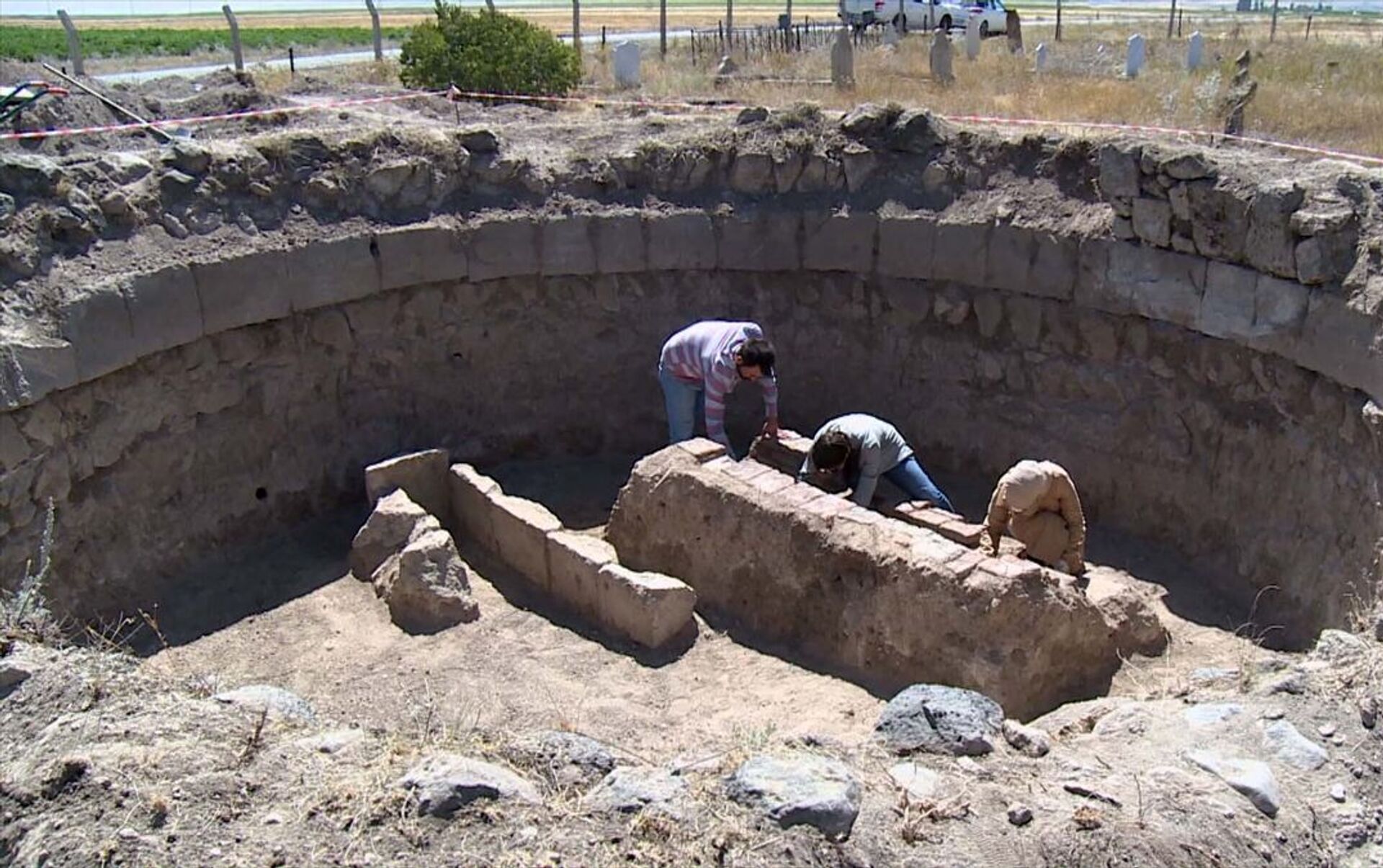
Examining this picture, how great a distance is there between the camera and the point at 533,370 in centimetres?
1041

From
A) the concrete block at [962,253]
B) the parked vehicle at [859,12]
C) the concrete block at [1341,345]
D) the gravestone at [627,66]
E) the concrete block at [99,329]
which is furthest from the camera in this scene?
the parked vehicle at [859,12]

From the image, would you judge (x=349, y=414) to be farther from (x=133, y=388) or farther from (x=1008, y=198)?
(x=1008, y=198)

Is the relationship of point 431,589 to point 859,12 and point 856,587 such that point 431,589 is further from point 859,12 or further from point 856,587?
point 859,12

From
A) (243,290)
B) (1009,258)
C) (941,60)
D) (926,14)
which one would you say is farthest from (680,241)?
(926,14)

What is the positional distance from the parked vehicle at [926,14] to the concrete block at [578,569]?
24.3 metres

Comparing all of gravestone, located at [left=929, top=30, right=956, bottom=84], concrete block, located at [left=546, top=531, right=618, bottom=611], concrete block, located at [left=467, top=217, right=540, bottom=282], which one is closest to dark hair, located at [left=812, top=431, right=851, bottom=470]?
concrete block, located at [left=546, top=531, right=618, bottom=611]

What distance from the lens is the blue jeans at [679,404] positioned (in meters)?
9.14

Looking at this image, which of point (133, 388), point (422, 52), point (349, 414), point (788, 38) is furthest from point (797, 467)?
point (788, 38)

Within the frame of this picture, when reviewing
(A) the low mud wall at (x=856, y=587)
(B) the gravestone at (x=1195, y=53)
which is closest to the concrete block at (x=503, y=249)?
(A) the low mud wall at (x=856, y=587)

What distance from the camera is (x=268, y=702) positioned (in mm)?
5000

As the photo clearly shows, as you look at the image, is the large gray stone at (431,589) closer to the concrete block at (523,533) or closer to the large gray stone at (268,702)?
the concrete block at (523,533)

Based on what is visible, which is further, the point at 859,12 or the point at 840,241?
the point at 859,12

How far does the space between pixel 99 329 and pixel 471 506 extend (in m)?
2.66

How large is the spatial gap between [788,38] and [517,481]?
19007 millimetres
